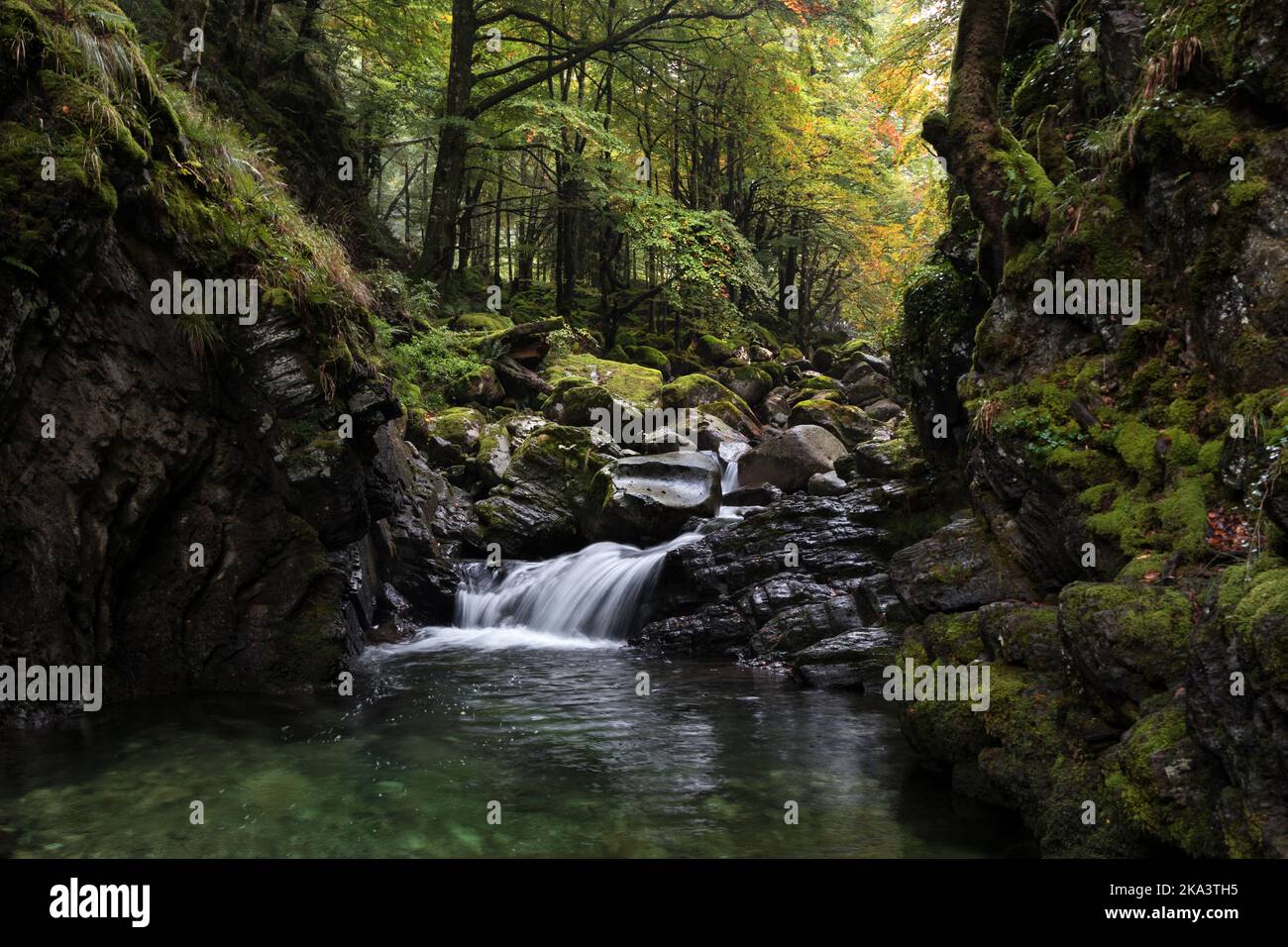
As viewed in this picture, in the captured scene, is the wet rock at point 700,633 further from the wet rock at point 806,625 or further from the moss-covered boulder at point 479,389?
the moss-covered boulder at point 479,389

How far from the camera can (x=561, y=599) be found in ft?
43.5

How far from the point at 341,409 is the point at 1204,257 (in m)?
8.43

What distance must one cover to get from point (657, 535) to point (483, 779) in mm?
8269

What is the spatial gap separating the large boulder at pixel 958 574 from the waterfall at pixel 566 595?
5.53 m

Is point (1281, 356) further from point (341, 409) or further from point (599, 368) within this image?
point (599, 368)

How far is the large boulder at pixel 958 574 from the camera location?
719 cm

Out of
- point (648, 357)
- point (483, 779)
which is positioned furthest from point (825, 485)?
point (648, 357)

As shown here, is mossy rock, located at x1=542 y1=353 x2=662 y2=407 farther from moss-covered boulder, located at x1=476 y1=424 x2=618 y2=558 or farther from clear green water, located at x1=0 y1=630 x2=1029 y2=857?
clear green water, located at x1=0 y1=630 x2=1029 y2=857

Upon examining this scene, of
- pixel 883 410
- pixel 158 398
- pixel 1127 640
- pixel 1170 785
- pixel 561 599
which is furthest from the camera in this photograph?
pixel 883 410

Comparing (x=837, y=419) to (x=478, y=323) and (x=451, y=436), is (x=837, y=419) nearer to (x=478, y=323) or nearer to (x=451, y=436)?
(x=478, y=323)

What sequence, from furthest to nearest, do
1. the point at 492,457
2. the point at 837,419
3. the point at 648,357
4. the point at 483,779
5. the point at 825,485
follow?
the point at 648,357, the point at 837,419, the point at 492,457, the point at 825,485, the point at 483,779

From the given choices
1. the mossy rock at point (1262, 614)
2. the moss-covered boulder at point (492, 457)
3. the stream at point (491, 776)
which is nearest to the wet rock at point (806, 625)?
the stream at point (491, 776)

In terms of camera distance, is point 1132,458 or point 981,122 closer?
point 1132,458
